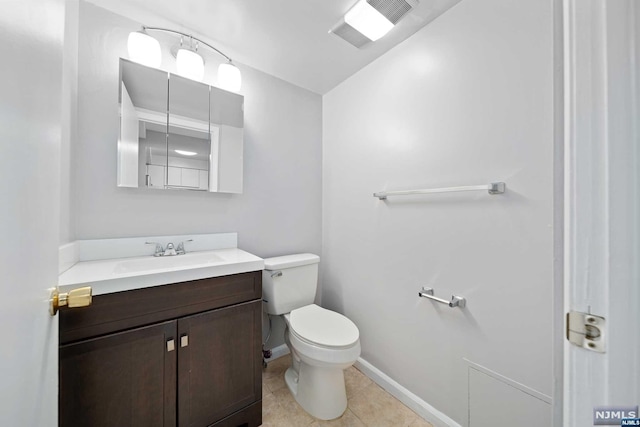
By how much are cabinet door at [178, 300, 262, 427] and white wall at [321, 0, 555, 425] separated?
83 centimetres

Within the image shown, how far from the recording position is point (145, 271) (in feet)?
3.22

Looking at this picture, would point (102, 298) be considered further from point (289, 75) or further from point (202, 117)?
point (289, 75)

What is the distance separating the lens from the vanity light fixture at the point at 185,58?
1.26 m

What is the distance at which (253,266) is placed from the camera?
1.22 meters

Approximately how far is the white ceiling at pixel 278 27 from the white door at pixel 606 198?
1.08m

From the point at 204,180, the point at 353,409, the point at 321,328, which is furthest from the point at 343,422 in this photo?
the point at 204,180

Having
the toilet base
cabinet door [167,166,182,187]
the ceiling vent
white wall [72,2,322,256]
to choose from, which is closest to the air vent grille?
the ceiling vent

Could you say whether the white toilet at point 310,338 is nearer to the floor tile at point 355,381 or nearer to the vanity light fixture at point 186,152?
the floor tile at point 355,381

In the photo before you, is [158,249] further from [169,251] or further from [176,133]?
[176,133]

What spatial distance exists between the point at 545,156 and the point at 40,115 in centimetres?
150

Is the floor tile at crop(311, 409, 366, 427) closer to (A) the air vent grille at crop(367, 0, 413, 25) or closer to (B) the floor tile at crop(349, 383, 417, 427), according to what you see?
(B) the floor tile at crop(349, 383, 417, 427)

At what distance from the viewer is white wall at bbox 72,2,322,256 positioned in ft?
3.94

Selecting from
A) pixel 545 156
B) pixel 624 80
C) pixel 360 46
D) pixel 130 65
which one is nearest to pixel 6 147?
pixel 624 80

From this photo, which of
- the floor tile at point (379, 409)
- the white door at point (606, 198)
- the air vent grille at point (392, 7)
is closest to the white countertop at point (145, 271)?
the floor tile at point (379, 409)
